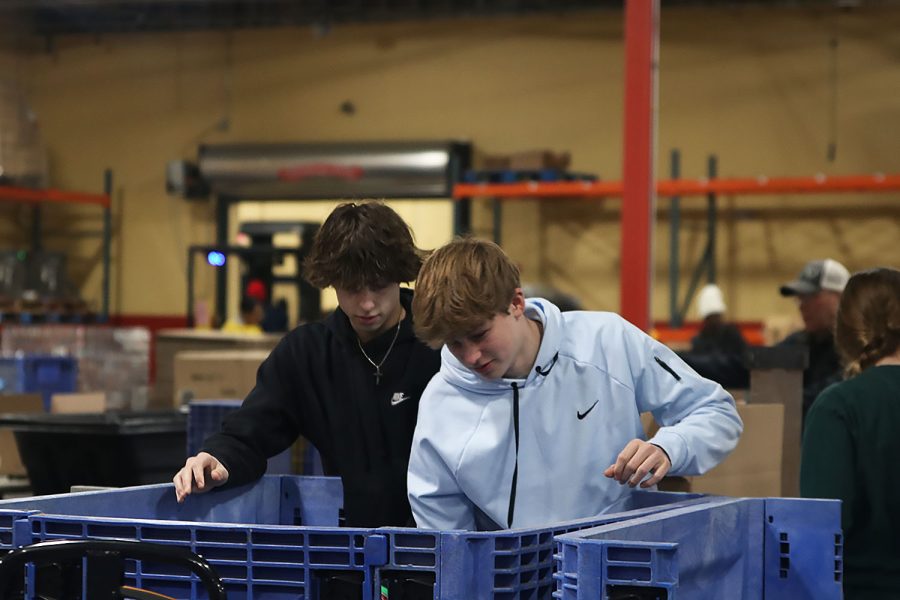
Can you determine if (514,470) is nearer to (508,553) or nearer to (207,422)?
(508,553)

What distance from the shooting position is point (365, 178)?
1461cm

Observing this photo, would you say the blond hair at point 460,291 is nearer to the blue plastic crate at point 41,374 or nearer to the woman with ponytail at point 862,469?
the woman with ponytail at point 862,469

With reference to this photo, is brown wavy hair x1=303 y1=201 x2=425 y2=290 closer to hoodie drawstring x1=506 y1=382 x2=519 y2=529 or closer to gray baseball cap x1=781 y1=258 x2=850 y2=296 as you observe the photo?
hoodie drawstring x1=506 y1=382 x2=519 y2=529

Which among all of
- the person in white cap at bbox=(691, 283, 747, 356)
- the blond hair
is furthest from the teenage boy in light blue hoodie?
the person in white cap at bbox=(691, 283, 747, 356)

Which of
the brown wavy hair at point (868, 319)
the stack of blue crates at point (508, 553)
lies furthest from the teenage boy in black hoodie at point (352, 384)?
Answer: the brown wavy hair at point (868, 319)

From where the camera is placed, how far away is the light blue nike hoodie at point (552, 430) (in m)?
2.33

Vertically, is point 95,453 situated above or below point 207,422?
below

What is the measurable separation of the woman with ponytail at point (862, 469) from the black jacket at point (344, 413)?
825 mm

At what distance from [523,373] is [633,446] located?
0.29 meters

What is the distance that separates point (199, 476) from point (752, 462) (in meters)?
1.45

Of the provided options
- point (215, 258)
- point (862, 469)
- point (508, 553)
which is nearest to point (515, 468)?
point (508, 553)

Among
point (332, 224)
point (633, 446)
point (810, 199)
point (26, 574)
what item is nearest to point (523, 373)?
point (633, 446)

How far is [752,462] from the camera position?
3.29 meters

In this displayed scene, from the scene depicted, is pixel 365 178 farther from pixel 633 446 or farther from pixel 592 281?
pixel 633 446
